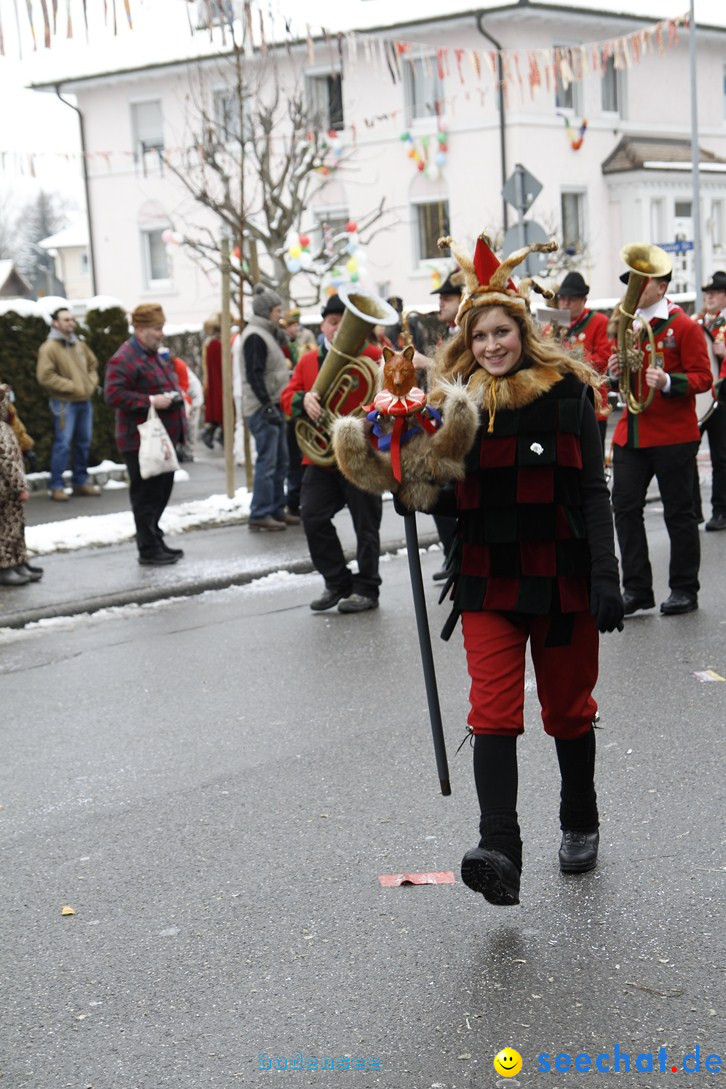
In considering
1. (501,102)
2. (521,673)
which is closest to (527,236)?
(521,673)

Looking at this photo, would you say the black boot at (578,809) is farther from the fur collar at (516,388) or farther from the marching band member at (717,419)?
the marching band member at (717,419)

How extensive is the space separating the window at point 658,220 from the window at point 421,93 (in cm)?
596

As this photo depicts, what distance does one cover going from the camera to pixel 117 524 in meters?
13.1

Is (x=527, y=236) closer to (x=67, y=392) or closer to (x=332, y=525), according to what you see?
(x=67, y=392)

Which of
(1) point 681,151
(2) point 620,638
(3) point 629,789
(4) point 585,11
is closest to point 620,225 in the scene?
(1) point 681,151

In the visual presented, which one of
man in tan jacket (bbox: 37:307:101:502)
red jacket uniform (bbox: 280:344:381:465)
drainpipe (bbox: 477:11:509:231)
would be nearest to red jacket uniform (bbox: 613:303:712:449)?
red jacket uniform (bbox: 280:344:381:465)

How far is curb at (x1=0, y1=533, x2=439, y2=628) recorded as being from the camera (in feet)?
31.3

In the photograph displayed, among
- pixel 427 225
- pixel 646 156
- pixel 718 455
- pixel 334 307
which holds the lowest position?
pixel 718 455

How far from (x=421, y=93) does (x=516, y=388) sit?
31.9 metres

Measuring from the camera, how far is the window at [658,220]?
36.1 meters

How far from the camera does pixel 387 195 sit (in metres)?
35.1

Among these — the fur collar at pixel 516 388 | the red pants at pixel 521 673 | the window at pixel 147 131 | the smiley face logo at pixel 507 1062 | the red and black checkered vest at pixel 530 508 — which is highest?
the window at pixel 147 131

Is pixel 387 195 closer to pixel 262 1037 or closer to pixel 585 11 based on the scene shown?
pixel 585 11

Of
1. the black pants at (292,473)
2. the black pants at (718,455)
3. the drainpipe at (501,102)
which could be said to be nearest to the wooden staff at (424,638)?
the black pants at (718,455)
